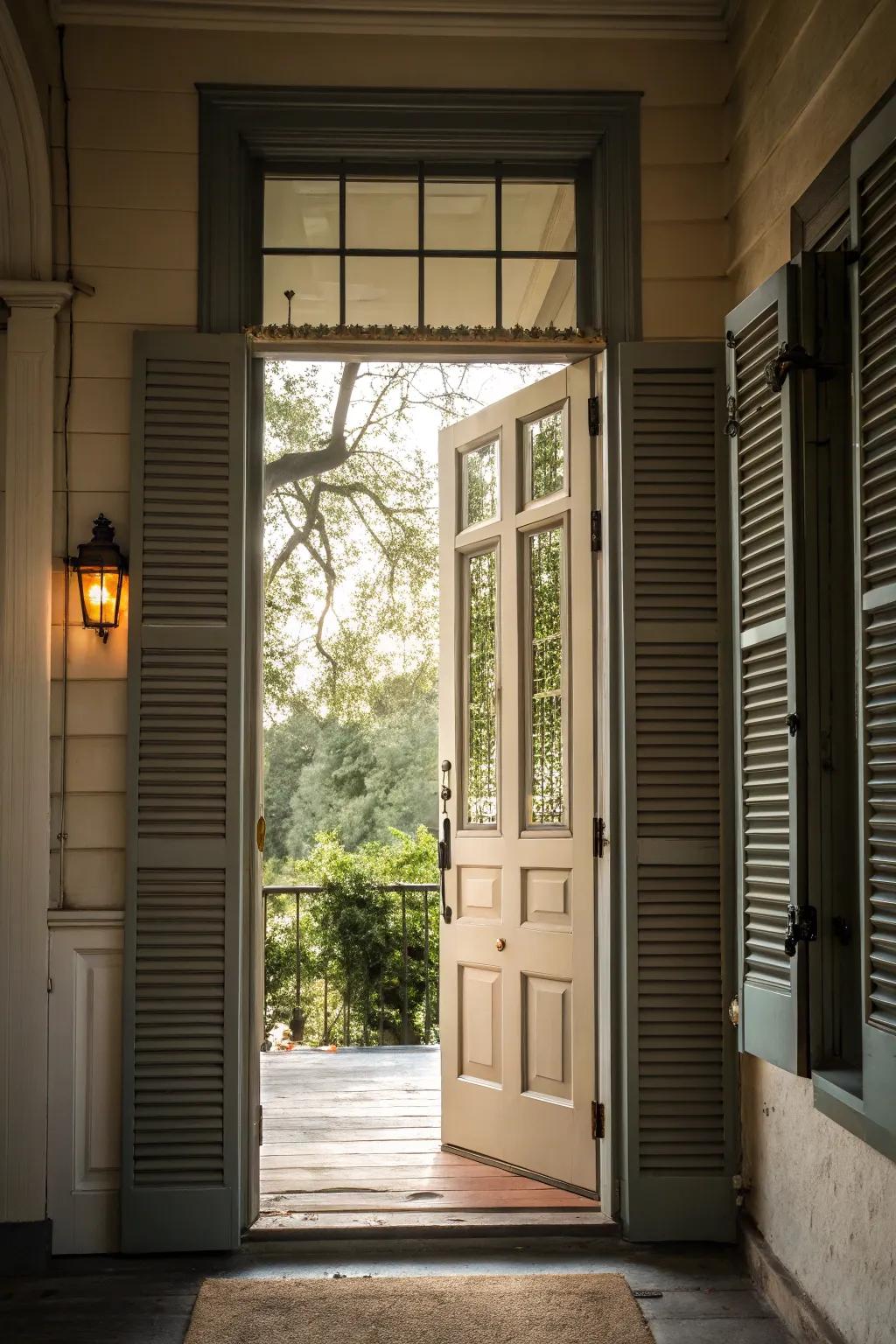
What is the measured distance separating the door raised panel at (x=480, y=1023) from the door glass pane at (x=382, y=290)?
89.1 inches

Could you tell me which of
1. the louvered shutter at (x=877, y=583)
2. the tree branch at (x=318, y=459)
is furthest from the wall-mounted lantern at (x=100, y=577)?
the tree branch at (x=318, y=459)

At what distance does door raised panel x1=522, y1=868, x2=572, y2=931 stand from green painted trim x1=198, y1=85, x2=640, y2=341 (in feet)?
5.72

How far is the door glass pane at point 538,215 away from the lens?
4035 millimetres

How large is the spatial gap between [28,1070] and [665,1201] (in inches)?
74.3

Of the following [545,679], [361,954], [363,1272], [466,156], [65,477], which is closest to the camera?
[363,1272]

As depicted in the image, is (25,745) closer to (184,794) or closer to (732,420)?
(184,794)

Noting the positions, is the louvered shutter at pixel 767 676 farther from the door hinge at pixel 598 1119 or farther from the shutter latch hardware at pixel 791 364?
the door hinge at pixel 598 1119

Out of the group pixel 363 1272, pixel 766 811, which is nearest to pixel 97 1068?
pixel 363 1272

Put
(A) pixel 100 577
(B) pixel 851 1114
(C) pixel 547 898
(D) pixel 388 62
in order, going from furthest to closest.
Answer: (C) pixel 547 898
(D) pixel 388 62
(A) pixel 100 577
(B) pixel 851 1114

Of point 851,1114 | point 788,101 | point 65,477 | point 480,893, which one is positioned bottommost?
point 851,1114

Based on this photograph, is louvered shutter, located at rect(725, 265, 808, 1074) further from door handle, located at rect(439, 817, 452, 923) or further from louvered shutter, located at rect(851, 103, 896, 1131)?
door handle, located at rect(439, 817, 452, 923)

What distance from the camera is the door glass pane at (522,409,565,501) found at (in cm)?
418

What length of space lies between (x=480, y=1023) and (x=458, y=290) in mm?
2534

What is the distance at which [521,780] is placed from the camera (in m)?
4.27
